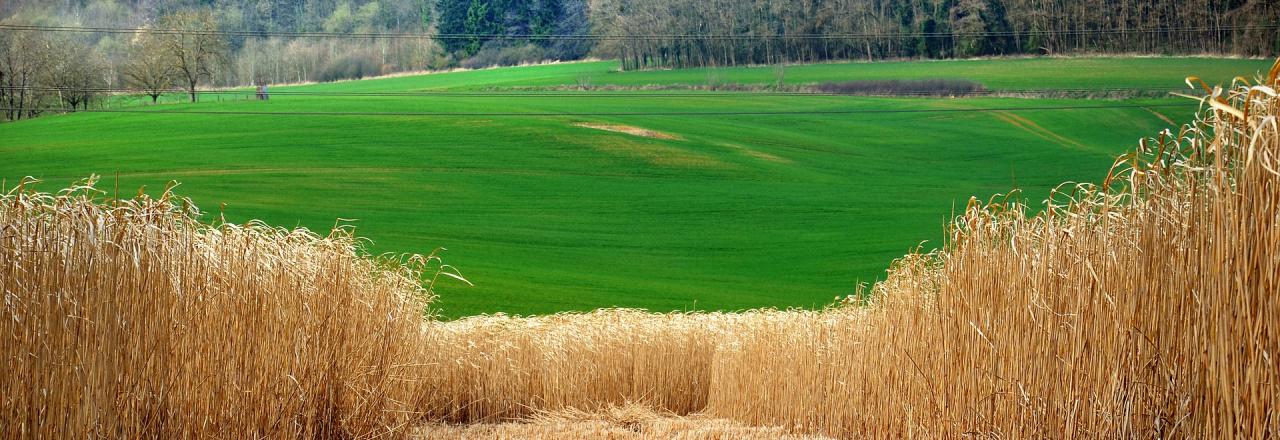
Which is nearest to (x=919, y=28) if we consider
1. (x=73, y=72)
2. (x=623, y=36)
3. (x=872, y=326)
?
(x=623, y=36)

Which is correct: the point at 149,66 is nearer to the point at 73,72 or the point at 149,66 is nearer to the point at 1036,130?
the point at 73,72

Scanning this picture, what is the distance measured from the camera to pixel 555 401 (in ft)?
34.4

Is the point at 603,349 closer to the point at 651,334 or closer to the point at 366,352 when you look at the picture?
the point at 651,334

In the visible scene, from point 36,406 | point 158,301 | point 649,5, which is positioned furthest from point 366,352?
point 649,5

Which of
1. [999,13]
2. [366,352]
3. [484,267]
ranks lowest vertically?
[484,267]

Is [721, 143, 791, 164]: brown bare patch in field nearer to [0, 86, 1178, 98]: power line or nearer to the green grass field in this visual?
the green grass field

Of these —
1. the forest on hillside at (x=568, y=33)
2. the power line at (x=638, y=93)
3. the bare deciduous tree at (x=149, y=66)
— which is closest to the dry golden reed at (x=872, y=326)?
the forest on hillside at (x=568, y=33)

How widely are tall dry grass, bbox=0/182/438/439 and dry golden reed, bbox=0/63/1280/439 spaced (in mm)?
12

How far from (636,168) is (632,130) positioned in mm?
3682

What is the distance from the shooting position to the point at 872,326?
699 centimetres

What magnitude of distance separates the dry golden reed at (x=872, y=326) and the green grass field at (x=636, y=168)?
1300 cm

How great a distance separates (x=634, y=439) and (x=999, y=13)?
97.9ft

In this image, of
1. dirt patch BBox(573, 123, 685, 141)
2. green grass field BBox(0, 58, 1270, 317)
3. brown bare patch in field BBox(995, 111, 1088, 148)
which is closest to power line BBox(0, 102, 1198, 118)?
green grass field BBox(0, 58, 1270, 317)

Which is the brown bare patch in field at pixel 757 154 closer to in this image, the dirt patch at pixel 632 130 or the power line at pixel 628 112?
the power line at pixel 628 112
